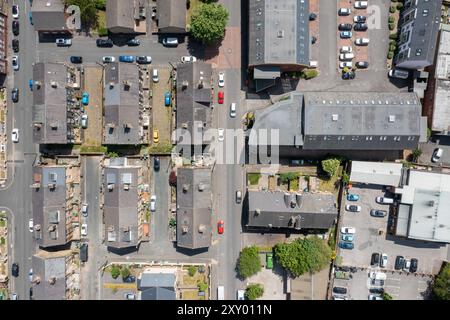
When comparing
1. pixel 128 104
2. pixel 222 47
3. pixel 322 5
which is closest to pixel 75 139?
pixel 128 104

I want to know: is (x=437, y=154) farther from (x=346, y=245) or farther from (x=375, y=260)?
(x=346, y=245)

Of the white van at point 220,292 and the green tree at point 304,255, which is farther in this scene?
the white van at point 220,292

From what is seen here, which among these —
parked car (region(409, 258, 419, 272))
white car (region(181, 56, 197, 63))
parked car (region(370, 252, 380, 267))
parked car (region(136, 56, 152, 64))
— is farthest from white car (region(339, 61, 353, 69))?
parked car (region(409, 258, 419, 272))

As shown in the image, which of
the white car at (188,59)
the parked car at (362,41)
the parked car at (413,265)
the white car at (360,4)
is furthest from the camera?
the parked car at (413,265)

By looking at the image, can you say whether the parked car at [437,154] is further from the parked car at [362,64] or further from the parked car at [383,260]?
the parked car at [362,64]

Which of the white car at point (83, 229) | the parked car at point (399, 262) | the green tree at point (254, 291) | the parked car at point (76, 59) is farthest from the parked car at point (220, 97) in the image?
the parked car at point (399, 262)

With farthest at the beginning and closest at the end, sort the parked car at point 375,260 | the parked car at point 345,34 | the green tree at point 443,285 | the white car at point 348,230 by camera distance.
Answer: the parked car at point 375,260 < the white car at point 348,230 < the parked car at point 345,34 < the green tree at point 443,285

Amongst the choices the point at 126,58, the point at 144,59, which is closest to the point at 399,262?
the point at 144,59

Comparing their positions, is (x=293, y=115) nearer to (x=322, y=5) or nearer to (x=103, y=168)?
(x=322, y=5)
